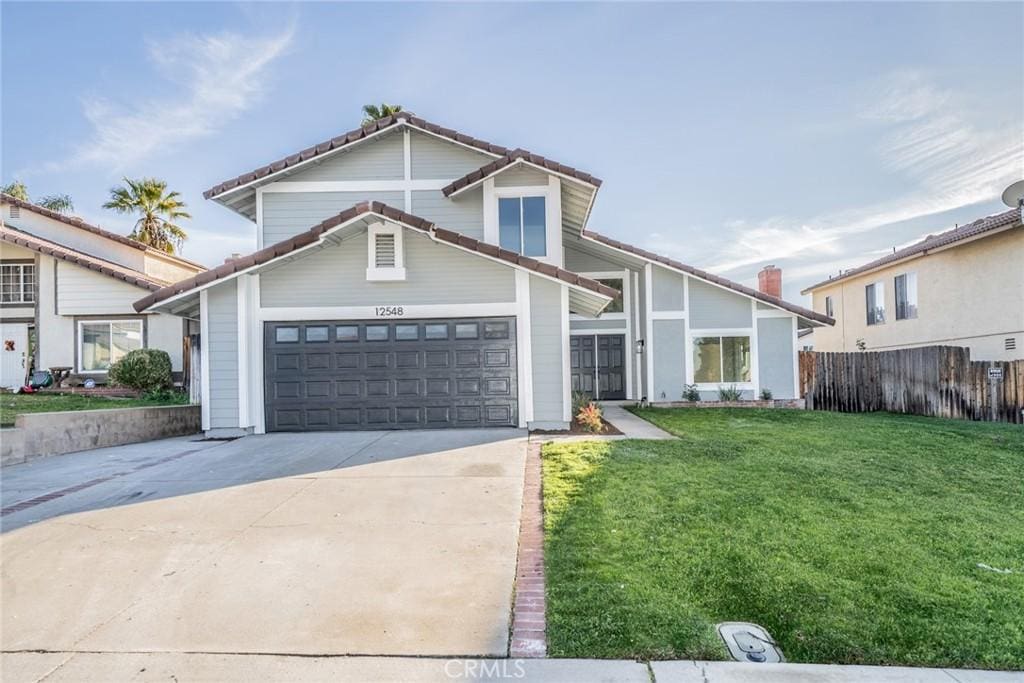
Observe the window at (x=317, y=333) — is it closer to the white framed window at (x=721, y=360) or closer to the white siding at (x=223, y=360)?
the white siding at (x=223, y=360)

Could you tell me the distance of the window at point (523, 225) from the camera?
13.0 meters

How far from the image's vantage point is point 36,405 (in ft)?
42.2

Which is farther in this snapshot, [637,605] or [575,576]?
[575,576]

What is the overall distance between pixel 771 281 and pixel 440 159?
13.4m

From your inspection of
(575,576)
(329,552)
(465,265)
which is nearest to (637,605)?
(575,576)

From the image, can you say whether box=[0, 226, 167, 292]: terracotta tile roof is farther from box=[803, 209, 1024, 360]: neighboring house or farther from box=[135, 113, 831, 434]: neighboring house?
box=[803, 209, 1024, 360]: neighboring house

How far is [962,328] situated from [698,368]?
8.39 meters

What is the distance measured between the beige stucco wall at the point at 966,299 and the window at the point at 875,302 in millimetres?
218

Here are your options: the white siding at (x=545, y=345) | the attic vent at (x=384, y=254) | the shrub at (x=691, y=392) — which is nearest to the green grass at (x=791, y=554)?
the white siding at (x=545, y=345)

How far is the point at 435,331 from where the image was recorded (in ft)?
35.9

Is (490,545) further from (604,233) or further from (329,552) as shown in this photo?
(604,233)

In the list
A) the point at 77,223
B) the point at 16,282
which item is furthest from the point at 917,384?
the point at 77,223

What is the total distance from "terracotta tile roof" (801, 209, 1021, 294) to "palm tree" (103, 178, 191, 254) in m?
32.6

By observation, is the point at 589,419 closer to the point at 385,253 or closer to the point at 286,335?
the point at 385,253
